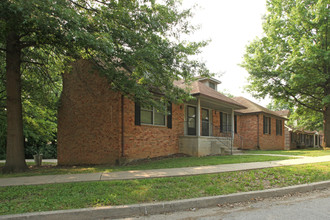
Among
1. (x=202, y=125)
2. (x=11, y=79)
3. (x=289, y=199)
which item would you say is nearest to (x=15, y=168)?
(x=11, y=79)

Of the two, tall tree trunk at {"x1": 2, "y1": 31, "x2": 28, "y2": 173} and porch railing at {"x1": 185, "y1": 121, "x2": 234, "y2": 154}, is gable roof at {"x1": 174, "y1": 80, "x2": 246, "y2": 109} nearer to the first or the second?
porch railing at {"x1": 185, "y1": 121, "x2": 234, "y2": 154}

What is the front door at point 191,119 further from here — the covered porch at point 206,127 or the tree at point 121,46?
the tree at point 121,46

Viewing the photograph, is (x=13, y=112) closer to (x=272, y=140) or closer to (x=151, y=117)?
(x=151, y=117)

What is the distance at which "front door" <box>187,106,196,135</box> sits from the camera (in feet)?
48.0

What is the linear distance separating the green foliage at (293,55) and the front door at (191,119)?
786 cm

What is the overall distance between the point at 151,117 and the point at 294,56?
1163cm

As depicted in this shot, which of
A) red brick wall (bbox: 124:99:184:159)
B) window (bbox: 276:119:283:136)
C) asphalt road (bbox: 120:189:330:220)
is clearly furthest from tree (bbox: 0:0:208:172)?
window (bbox: 276:119:283:136)

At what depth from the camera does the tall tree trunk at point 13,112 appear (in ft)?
28.1

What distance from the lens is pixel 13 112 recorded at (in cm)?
866

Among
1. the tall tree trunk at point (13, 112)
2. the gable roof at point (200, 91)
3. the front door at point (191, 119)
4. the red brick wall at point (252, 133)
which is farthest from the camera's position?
the red brick wall at point (252, 133)

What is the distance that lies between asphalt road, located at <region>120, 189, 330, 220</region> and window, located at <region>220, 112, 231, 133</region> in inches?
467

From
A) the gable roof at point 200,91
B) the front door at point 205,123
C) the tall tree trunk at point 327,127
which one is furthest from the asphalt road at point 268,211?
the tall tree trunk at point 327,127

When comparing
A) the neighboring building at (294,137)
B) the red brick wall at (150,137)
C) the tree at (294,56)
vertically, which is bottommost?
the neighboring building at (294,137)

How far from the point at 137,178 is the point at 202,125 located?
9561 mm
